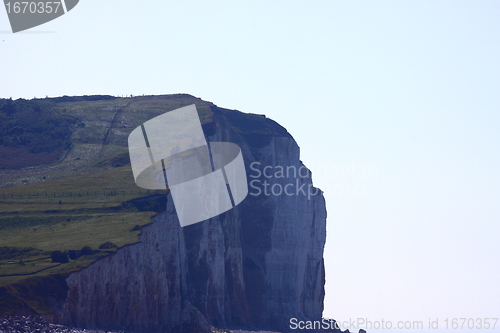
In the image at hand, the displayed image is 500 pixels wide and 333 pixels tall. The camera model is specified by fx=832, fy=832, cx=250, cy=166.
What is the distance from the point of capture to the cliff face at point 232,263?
222ft

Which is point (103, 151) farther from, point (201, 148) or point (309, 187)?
point (309, 187)

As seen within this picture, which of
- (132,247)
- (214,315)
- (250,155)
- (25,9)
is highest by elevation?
(25,9)

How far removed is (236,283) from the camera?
9838 centimetres

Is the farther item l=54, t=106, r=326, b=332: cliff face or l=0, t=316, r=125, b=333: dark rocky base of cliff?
l=54, t=106, r=326, b=332: cliff face

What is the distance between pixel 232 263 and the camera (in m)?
98.1

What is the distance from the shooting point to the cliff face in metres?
67.6

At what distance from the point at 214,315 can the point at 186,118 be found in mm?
33750

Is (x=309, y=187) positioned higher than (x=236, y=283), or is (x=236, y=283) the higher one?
(x=309, y=187)

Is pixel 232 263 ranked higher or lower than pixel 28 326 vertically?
lower

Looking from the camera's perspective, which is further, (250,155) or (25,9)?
(250,155)

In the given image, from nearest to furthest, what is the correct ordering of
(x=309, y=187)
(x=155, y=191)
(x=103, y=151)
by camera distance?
(x=155, y=191), (x=103, y=151), (x=309, y=187)

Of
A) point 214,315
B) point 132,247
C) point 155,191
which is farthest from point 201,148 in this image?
point 132,247

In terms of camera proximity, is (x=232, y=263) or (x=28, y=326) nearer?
(x=28, y=326)

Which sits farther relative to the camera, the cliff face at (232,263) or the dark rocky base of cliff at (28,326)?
the cliff face at (232,263)
